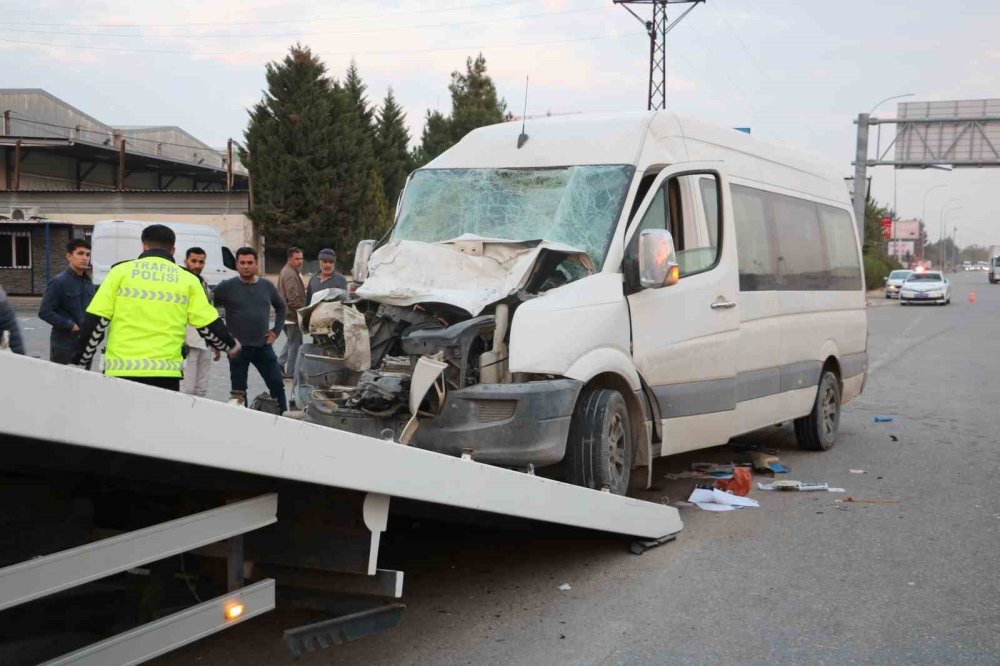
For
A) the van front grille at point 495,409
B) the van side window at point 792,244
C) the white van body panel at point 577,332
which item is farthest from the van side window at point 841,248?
the van front grille at point 495,409

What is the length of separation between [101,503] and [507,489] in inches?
69.7

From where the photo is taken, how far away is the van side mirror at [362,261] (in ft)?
23.8

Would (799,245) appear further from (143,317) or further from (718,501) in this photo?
(143,317)

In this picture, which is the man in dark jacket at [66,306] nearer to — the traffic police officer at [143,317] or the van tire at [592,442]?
the traffic police officer at [143,317]

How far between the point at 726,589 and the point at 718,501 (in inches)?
79.7

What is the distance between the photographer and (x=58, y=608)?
131 inches

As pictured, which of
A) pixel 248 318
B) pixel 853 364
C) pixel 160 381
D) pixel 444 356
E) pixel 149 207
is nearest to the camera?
pixel 444 356

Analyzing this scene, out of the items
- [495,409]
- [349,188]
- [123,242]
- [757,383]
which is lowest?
[757,383]

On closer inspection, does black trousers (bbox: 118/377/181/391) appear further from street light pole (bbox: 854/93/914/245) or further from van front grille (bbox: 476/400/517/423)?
street light pole (bbox: 854/93/914/245)

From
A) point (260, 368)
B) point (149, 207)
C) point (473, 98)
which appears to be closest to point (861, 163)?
point (473, 98)

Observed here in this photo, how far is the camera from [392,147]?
45.2 metres

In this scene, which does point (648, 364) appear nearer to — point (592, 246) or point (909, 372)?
point (592, 246)

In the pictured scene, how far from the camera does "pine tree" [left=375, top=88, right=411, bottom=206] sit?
43.9 metres

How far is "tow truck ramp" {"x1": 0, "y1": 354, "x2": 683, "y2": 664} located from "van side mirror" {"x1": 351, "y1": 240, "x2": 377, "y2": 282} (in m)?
2.95
